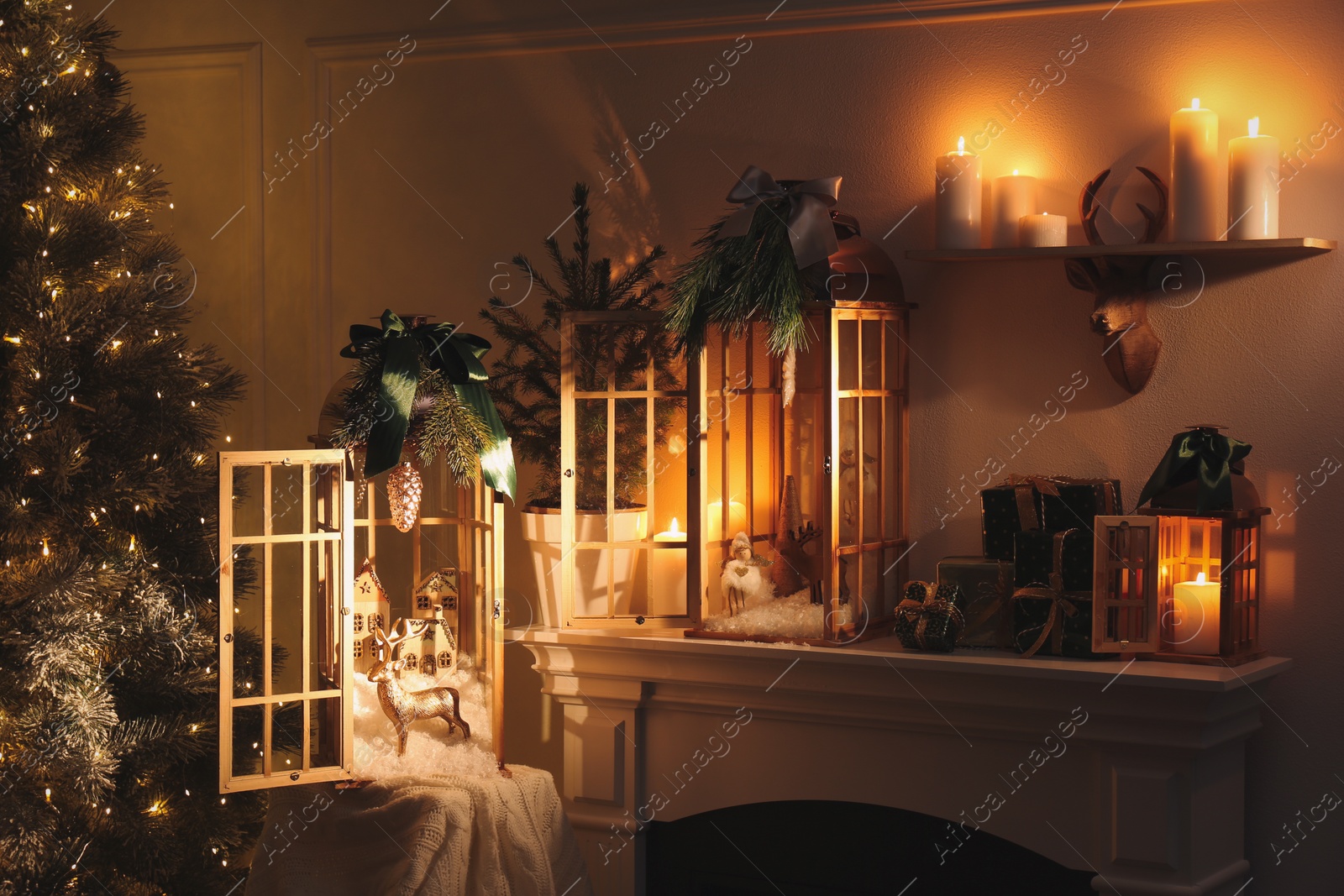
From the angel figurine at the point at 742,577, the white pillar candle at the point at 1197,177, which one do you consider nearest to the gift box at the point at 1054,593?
the angel figurine at the point at 742,577

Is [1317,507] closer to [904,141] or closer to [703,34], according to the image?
[904,141]

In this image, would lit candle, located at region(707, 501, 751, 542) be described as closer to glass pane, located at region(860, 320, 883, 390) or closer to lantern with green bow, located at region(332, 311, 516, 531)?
glass pane, located at region(860, 320, 883, 390)

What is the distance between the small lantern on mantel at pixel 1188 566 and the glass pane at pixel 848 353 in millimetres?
604

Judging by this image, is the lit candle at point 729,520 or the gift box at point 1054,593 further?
the lit candle at point 729,520

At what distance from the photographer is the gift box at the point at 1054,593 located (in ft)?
7.98

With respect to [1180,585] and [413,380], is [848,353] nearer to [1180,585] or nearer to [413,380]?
[1180,585]

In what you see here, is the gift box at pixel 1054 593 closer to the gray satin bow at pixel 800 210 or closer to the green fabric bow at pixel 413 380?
the gray satin bow at pixel 800 210

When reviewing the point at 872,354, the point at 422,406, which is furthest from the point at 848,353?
the point at 422,406

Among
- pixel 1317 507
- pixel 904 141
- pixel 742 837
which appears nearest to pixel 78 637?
pixel 742 837

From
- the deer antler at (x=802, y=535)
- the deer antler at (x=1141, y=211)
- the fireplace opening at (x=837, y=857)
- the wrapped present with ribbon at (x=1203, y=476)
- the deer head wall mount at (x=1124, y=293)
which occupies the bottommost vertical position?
the fireplace opening at (x=837, y=857)

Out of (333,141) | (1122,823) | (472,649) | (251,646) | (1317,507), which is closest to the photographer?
(1122,823)

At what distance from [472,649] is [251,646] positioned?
611 mm

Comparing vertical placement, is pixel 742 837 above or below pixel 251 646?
below

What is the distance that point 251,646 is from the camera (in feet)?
9.72
